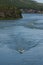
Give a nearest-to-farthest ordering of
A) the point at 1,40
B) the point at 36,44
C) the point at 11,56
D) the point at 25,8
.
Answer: the point at 11,56, the point at 36,44, the point at 1,40, the point at 25,8

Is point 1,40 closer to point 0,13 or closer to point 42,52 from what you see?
point 42,52

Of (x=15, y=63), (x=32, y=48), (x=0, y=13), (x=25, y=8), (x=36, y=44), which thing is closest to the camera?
(x=15, y=63)

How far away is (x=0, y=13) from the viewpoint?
46344 millimetres

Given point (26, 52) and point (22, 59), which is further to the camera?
point (26, 52)

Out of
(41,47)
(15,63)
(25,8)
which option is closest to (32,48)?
(41,47)

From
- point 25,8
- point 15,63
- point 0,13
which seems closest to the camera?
point 15,63

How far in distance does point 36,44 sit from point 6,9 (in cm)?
3119

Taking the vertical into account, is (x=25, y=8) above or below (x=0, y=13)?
below

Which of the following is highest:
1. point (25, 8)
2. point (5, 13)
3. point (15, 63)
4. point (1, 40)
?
point (15, 63)

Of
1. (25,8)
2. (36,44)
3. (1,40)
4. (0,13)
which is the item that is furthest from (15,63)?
(25,8)

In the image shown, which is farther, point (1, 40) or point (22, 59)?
point (1, 40)

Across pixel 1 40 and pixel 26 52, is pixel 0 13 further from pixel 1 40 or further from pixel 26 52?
pixel 26 52

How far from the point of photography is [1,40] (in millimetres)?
18781

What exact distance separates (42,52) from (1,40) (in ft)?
15.8
